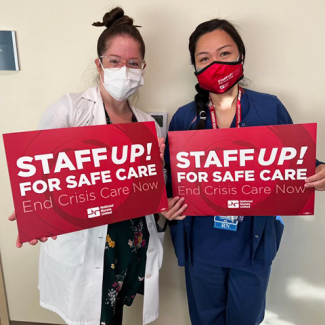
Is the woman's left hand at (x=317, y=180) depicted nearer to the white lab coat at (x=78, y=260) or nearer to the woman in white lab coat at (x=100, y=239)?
the woman in white lab coat at (x=100, y=239)

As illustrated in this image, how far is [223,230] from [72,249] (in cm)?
64

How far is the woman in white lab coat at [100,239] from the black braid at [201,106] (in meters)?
0.22

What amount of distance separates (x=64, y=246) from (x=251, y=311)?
0.88m

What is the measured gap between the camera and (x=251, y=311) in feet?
4.04

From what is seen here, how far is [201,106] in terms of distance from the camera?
1.21 meters

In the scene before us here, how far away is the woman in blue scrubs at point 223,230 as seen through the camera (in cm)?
113

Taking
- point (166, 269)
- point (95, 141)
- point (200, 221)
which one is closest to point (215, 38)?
point (95, 141)

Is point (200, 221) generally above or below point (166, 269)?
above

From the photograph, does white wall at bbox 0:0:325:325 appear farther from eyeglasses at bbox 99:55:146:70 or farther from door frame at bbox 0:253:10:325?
door frame at bbox 0:253:10:325

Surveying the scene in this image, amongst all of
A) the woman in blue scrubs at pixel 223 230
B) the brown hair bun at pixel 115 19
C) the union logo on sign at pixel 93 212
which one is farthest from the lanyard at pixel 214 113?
the union logo on sign at pixel 93 212

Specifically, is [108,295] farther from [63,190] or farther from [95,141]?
[95,141]

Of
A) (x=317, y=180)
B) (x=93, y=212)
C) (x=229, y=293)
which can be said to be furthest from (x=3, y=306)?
(x=317, y=180)

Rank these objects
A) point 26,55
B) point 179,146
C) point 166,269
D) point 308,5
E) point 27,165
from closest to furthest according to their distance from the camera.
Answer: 1. point 27,165
2. point 179,146
3. point 308,5
4. point 26,55
5. point 166,269

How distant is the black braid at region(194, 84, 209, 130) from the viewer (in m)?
1.17
